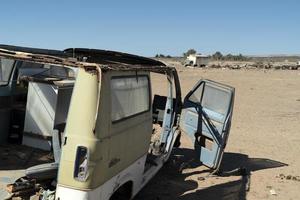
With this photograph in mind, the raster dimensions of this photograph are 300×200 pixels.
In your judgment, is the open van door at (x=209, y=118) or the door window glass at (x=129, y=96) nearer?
the door window glass at (x=129, y=96)

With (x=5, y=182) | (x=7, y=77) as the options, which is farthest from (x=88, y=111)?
(x=7, y=77)

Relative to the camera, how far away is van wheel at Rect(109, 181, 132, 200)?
20.2ft

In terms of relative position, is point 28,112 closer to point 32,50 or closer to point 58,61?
point 32,50

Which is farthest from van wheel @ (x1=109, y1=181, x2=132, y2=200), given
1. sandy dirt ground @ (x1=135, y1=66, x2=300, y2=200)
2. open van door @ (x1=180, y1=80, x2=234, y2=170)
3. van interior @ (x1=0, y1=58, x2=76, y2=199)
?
open van door @ (x1=180, y1=80, x2=234, y2=170)

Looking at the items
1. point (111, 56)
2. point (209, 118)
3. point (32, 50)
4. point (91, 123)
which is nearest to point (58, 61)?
point (91, 123)

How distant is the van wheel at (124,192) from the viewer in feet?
20.2

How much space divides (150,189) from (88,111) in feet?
11.8

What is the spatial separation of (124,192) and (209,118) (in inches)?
126

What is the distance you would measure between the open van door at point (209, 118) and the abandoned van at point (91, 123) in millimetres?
17

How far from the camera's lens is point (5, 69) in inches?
330

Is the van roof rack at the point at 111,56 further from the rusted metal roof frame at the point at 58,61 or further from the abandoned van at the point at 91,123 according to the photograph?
the rusted metal roof frame at the point at 58,61

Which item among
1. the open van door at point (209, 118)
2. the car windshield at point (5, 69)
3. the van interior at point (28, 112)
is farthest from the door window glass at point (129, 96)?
the car windshield at point (5, 69)

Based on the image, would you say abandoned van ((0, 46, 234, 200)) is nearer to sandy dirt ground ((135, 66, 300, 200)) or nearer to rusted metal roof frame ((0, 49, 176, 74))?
rusted metal roof frame ((0, 49, 176, 74))

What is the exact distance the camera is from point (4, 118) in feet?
26.5
